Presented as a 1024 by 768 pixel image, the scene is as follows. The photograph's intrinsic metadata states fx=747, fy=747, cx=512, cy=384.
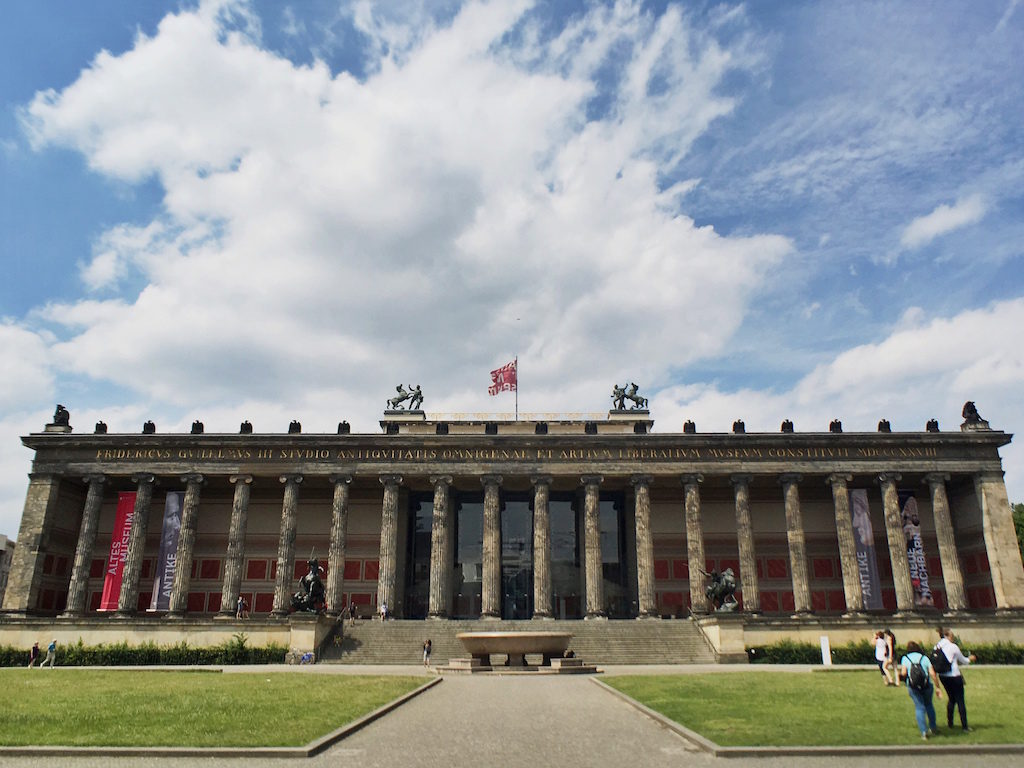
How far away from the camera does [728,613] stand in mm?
39844

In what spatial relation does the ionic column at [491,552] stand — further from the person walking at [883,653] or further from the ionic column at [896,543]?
the person walking at [883,653]

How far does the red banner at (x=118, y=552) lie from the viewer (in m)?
48.3

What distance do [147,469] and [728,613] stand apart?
38.2 meters

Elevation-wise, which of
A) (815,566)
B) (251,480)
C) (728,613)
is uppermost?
(251,480)

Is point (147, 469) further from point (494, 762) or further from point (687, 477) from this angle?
point (494, 762)

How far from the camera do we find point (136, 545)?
49250mm

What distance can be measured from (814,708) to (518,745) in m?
7.87

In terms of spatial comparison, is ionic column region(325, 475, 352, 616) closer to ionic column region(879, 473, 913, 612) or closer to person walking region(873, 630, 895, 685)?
person walking region(873, 630, 895, 685)

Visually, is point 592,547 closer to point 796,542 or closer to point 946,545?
point 796,542

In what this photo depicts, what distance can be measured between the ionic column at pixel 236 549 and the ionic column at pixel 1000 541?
48330 mm

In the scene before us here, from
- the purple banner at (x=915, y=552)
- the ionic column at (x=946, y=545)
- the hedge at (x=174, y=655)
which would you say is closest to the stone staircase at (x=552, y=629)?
the hedge at (x=174, y=655)

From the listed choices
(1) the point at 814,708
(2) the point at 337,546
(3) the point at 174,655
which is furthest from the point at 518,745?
(2) the point at 337,546

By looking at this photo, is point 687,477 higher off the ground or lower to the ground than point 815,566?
higher

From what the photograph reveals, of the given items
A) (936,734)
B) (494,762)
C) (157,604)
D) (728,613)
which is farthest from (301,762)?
(157,604)
